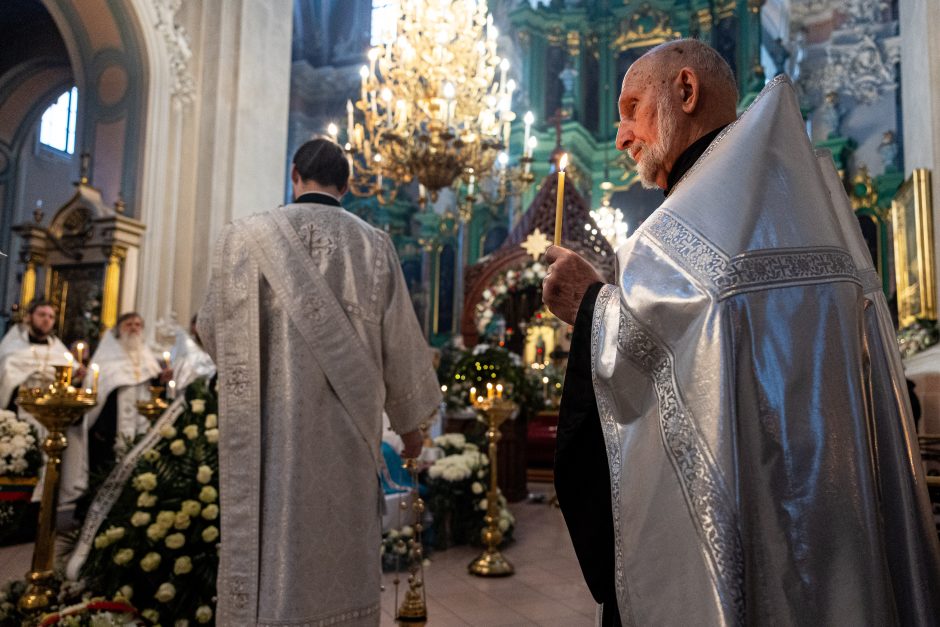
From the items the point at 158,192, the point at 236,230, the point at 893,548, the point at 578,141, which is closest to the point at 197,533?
the point at 236,230

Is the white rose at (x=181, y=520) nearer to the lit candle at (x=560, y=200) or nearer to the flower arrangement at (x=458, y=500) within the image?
the lit candle at (x=560, y=200)

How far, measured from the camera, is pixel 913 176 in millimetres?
7941

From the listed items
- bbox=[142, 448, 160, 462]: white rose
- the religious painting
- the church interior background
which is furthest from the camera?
the religious painting

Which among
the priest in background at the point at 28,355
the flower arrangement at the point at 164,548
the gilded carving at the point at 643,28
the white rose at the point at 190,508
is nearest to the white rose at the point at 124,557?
the flower arrangement at the point at 164,548

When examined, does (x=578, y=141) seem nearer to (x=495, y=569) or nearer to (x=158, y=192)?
(x=158, y=192)

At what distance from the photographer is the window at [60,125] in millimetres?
15539

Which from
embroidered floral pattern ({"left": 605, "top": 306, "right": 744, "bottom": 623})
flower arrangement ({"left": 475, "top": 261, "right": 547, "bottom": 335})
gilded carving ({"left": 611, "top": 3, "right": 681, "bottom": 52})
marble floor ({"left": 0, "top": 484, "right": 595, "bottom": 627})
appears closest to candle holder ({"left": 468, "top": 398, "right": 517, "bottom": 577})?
marble floor ({"left": 0, "top": 484, "right": 595, "bottom": 627})

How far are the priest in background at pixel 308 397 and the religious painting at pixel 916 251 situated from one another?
7171 mm

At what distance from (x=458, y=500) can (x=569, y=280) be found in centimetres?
448

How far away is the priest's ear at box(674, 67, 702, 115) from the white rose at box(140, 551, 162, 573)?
2.60 meters

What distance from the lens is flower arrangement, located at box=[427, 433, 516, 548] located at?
5.66m

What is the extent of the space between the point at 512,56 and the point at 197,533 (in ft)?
57.1

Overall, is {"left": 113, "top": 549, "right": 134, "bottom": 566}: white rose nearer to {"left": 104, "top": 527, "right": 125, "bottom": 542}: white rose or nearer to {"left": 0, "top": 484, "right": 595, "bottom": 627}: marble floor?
{"left": 104, "top": 527, "right": 125, "bottom": 542}: white rose

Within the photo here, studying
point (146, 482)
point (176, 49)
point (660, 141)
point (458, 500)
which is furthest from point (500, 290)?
point (660, 141)
